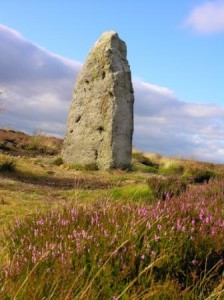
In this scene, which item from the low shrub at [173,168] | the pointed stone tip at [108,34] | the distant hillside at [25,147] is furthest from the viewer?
the distant hillside at [25,147]

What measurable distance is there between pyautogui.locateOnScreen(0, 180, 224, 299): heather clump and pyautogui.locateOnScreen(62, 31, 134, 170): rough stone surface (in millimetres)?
13620

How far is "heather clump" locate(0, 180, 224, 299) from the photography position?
3717mm

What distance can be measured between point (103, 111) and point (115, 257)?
51.7 feet

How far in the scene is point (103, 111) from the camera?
783 inches

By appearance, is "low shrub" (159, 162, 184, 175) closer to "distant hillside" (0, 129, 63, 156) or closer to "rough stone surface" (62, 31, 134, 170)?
"rough stone surface" (62, 31, 134, 170)

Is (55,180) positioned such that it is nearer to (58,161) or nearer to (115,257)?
(58,161)

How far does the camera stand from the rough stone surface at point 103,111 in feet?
64.3

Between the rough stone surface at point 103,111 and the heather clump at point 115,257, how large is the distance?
13.6 m

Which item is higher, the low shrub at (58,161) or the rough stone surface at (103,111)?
the rough stone surface at (103,111)

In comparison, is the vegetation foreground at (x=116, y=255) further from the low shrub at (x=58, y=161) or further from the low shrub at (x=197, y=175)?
the low shrub at (x=58, y=161)

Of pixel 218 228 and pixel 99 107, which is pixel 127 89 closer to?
pixel 99 107

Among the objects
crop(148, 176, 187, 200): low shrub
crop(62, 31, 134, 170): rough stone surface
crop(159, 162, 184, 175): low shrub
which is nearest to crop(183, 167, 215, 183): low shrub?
crop(62, 31, 134, 170): rough stone surface

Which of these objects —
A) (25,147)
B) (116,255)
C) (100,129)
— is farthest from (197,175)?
(116,255)

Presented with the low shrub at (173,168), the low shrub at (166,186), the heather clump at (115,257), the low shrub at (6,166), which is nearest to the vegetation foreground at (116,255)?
the heather clump at (115,257)
